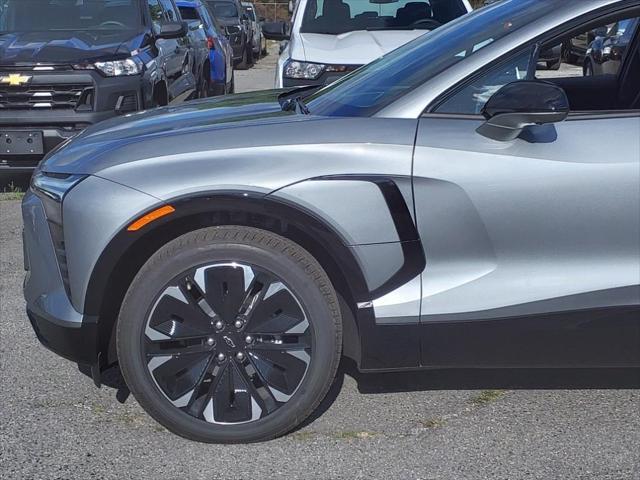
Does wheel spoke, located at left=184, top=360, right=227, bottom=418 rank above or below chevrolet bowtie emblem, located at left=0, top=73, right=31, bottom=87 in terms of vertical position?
above

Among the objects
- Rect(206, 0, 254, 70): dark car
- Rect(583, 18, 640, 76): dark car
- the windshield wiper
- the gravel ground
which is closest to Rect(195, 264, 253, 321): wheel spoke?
the gravel ground

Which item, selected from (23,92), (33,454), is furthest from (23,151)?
(33,454)

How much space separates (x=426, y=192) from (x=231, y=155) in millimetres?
710

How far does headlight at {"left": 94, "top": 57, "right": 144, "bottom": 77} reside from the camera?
7.82m

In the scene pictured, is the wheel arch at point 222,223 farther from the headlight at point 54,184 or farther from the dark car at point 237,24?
the dark car at point 237,24

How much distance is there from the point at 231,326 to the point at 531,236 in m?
1.13

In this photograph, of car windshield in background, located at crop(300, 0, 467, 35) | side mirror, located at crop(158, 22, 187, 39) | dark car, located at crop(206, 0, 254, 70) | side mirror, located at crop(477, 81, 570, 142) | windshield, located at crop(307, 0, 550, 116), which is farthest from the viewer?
dark car, located at crop(206, 0, 254, 70)

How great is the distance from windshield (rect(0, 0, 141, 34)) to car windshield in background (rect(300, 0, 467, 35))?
167 centimetres

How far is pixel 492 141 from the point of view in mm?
3453

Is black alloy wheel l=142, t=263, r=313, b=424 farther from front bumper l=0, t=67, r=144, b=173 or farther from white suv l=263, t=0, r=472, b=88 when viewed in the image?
white suv l=263, t=0, r=472, b=88

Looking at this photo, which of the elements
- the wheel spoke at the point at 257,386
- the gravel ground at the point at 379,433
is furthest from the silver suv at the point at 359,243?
the gravel ground at the point at 379,433

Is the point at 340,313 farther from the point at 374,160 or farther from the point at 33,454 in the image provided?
the point at 33,454

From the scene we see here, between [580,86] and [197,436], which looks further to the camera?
[580,86]

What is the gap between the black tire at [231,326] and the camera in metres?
3.49
